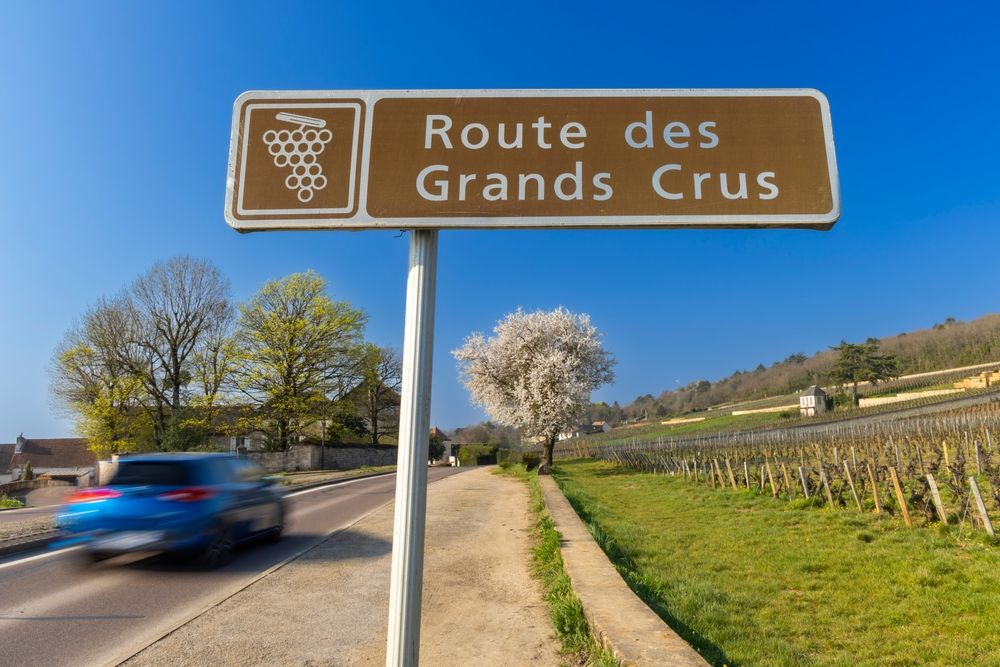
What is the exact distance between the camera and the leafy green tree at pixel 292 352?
110 feet

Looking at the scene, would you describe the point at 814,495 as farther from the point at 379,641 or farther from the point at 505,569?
the point at 379,641

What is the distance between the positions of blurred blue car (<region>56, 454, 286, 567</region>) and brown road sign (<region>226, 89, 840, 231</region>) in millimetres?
6518

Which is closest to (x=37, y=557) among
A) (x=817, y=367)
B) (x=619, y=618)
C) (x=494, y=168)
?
(x=619, y=618)

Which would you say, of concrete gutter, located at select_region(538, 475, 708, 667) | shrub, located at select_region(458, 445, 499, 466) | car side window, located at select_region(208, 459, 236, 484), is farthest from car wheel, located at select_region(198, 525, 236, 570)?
shrub, located at select_region(458, 445, 499, 466)

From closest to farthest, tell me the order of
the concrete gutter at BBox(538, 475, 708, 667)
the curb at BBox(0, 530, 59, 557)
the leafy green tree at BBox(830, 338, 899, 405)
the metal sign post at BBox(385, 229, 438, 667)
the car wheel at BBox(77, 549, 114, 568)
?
the metal sign post at BBox(385, 229, 438, 667), the concrete gutter at BBox(538, 475, 708, 667), the car wheel at BBox(77, 549, 114, 568), the curb at BBox(0, 530, 59, 557), the leafy green tree at BBox(830, 338, 899, 405)

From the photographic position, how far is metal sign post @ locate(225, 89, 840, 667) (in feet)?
5.67

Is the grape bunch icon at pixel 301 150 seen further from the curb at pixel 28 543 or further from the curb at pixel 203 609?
the curb at pixel 28 543

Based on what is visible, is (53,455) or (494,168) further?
(53,455)

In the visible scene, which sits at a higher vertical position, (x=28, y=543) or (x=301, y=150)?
(x=301, y=150)

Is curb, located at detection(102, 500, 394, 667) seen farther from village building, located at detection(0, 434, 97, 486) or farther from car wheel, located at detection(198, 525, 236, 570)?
village building, located at detection(0, 434, 97, 486)

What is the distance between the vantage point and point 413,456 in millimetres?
1704

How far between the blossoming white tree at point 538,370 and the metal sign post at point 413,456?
89.3 feet

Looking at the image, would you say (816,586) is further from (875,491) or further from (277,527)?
(277,527)

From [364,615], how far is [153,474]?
12.4 ft
